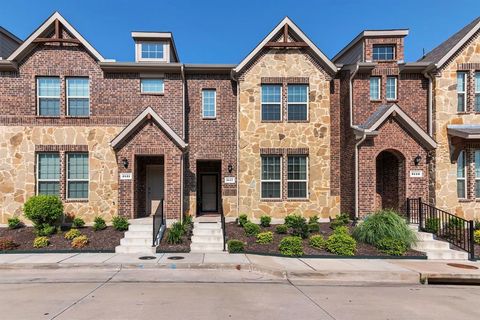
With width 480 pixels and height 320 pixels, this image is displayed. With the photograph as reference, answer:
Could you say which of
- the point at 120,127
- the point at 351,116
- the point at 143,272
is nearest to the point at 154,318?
the point at 143,272

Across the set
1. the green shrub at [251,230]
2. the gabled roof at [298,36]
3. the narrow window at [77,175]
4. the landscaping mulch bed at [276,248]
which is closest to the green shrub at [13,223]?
the narrow window at [77,175]

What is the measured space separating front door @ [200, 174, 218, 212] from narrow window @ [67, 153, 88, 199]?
215 inches

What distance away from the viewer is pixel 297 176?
46.1 ft

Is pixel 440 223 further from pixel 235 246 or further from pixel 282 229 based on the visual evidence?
pixel 235 246

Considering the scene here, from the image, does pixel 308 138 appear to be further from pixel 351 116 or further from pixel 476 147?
pixel 476 147

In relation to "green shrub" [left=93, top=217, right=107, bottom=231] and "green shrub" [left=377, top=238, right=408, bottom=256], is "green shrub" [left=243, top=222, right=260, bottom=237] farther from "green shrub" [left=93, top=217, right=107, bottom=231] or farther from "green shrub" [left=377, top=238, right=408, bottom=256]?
"green shrub" [left=93, top=217, right=107, bottom=231]

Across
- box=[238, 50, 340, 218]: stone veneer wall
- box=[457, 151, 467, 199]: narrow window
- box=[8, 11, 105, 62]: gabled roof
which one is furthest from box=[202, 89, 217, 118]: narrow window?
box=[457, 151, 467, 199]: narrow window

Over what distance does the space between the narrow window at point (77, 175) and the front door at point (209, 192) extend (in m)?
5.46

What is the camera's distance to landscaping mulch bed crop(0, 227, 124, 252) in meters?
10.6

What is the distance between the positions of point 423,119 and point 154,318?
14386mm

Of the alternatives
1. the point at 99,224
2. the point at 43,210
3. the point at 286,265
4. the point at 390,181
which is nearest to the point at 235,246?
the point at 286,265

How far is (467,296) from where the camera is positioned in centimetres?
696

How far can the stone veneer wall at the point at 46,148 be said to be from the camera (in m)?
13.2

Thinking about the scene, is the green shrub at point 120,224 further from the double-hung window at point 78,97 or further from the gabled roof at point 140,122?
the double-hung window at point 78,97
